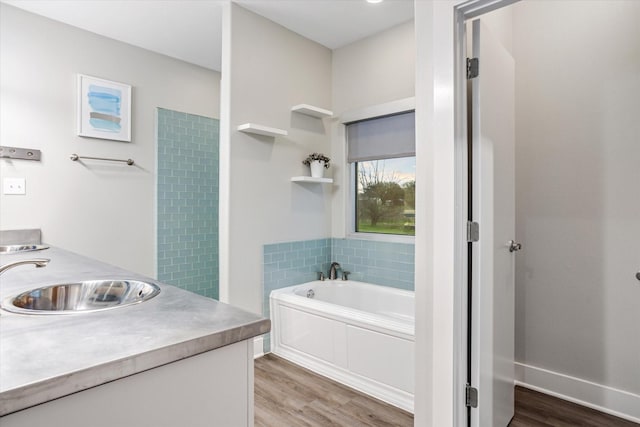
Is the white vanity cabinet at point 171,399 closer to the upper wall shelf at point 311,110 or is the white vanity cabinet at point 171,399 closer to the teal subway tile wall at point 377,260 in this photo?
the teal subway tile wall at point 377,260

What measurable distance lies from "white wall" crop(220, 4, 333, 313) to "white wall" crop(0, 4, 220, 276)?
1.10 metres

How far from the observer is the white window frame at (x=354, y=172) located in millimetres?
3163

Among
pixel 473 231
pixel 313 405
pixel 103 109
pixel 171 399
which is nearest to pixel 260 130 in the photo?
pixel 103 109

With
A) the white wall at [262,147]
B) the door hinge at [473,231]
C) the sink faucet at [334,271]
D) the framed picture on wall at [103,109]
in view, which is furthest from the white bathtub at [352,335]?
the framed picture on wall at [103,109]

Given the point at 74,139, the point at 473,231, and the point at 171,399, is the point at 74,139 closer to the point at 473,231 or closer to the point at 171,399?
the point at 171,399

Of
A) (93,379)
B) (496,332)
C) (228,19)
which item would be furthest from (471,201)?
(228,19)

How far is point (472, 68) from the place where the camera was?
1.71 metres

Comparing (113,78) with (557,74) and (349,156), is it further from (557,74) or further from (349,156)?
(557,74)

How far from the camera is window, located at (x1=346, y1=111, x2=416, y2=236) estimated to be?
3238 millimetres

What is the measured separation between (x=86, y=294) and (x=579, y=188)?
275 centimetres

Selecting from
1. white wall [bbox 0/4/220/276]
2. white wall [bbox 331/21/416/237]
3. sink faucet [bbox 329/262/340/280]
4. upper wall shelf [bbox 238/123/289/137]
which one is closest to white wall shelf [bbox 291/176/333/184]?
white wall [bbox 331/21/416/237]

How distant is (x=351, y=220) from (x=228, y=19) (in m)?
2.02

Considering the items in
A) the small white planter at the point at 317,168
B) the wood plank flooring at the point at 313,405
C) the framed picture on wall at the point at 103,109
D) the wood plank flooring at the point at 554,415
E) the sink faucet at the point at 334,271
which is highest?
the framed picture on wall at the point at 103,109

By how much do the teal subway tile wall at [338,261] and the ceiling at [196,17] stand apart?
1.88 metres
